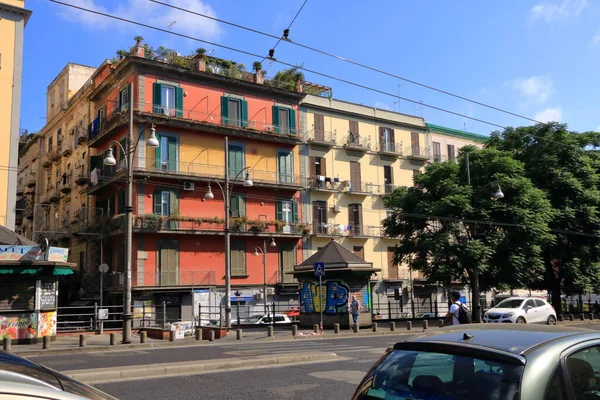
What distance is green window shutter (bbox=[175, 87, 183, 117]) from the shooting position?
38406mm

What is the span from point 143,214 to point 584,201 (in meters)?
28.0

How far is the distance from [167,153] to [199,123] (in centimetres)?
295

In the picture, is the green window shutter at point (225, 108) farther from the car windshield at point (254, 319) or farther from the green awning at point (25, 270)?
the green awning at point (25, 270)

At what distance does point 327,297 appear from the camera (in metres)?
29.0

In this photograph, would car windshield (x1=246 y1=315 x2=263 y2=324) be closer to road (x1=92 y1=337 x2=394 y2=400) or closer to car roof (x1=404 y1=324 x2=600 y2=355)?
road (x1=92 y1=337 x2=394 y2=400)

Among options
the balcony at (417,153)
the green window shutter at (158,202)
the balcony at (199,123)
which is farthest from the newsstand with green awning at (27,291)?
the balcony at (417,153)

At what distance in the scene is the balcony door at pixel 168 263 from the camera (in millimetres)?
36916

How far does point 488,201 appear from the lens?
106 feet

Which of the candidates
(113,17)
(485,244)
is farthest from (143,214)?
(113,17)

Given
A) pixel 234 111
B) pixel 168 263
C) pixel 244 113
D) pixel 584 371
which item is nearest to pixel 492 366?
pixel 584 371

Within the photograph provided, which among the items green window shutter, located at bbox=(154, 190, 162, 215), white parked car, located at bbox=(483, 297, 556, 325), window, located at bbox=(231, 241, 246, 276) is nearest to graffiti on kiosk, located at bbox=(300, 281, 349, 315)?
white parked car, located at bbox=(483, 297, 556, 325)

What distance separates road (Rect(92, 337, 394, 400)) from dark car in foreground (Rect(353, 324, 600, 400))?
16.0ft

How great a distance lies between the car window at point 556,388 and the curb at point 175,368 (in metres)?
9.14

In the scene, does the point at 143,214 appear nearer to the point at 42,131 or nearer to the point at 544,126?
the point at 42,131
